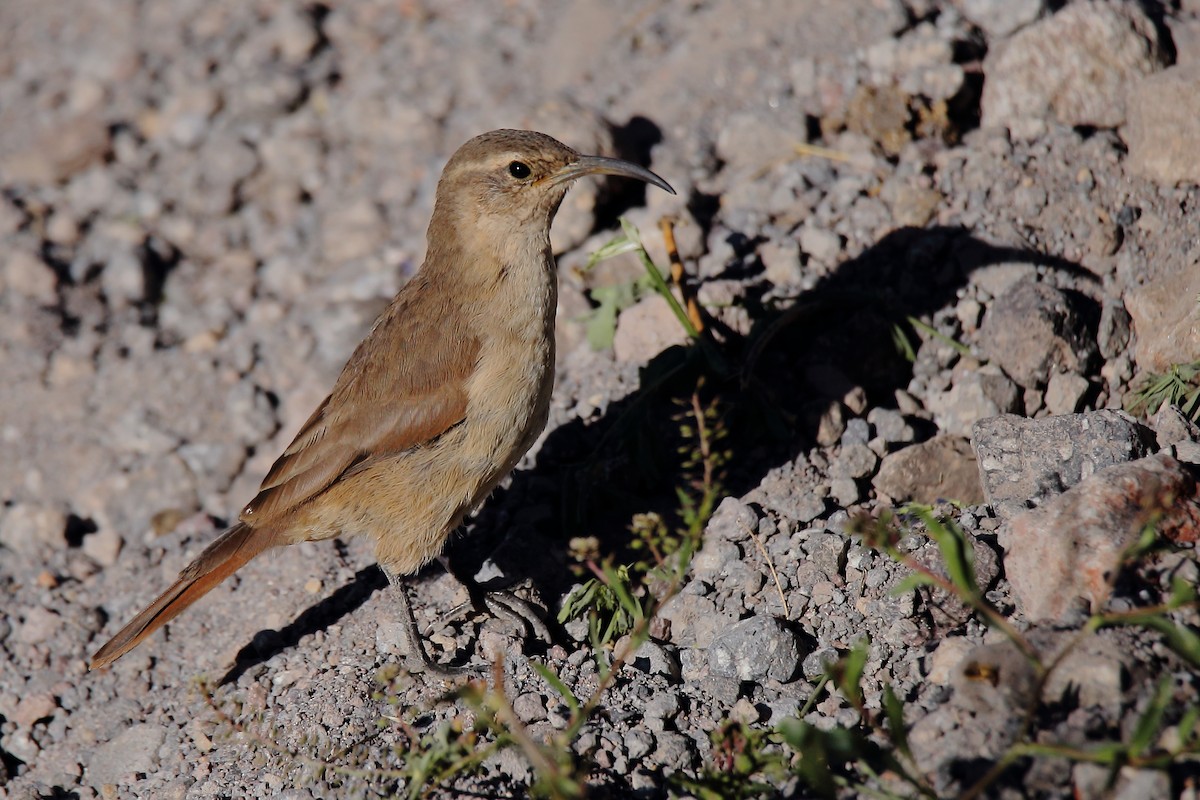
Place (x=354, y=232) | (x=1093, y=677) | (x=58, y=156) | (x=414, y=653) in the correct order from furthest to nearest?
1. (x=58, y=156)
2. (x=354, y=232)
3. (x=414, y=653)
4. (x=1093, y=677)

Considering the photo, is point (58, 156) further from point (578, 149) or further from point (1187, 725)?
point (1187, 725)

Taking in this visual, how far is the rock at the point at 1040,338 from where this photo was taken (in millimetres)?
4430

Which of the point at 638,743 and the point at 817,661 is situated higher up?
the point at 638,743

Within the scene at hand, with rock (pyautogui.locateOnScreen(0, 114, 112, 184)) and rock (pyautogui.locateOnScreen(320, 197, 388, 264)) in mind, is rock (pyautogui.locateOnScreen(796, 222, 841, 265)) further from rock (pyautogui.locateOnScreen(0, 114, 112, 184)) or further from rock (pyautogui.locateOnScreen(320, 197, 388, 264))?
rock (pyautogui.locateOnScreen(0, 114, 112, 184))

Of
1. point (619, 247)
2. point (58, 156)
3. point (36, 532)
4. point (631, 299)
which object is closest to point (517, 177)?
point (619, 247)

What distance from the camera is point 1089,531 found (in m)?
3.34

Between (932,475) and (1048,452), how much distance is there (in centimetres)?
52

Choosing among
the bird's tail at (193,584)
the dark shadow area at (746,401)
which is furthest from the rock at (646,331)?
the bird's tail at (193,584)

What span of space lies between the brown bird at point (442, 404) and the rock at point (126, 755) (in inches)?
13.0

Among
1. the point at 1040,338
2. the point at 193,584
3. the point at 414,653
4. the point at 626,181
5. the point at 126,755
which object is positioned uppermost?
the point at 626,181

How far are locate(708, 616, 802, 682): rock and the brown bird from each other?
3.84ft

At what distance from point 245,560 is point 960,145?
3.97 meters

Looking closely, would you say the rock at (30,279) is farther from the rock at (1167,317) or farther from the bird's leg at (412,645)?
the rock at (1167,317)

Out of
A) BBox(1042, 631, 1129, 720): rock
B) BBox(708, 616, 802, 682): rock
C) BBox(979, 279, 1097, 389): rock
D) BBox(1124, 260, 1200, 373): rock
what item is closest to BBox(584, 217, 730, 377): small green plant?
BBox(979, 279, 1097, 389): rock
